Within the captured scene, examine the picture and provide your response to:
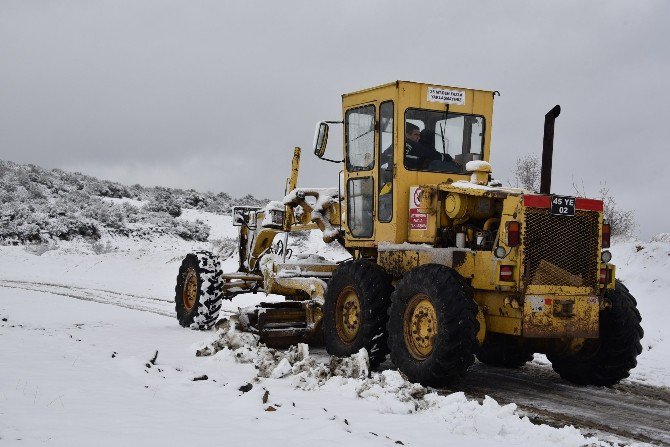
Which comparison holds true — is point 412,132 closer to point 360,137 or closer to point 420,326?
point 360,137

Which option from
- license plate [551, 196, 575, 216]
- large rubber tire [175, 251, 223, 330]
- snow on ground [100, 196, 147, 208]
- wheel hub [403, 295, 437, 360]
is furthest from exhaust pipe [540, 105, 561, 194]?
snow on ground [100, 196, 147, 208]

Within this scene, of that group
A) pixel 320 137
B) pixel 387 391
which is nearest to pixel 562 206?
pixel 387 391

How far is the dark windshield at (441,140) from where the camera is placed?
867 centimetres

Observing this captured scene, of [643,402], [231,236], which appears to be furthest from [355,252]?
[231,236]

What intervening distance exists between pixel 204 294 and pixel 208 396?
198 inches

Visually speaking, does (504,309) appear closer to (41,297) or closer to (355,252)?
(355,252)

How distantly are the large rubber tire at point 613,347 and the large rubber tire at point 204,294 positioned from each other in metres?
5.73

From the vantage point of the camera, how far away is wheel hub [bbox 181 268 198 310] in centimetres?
1170

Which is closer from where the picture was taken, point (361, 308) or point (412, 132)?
point (361, 308)

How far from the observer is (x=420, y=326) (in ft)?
24.3

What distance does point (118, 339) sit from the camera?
9.58 m

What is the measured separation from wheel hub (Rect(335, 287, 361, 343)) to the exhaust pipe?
2.59 meters

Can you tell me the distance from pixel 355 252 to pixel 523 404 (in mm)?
3591

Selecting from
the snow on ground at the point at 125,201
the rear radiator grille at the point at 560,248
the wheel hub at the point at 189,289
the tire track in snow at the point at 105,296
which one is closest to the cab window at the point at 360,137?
the rear radiator grille at the point at 560,248
